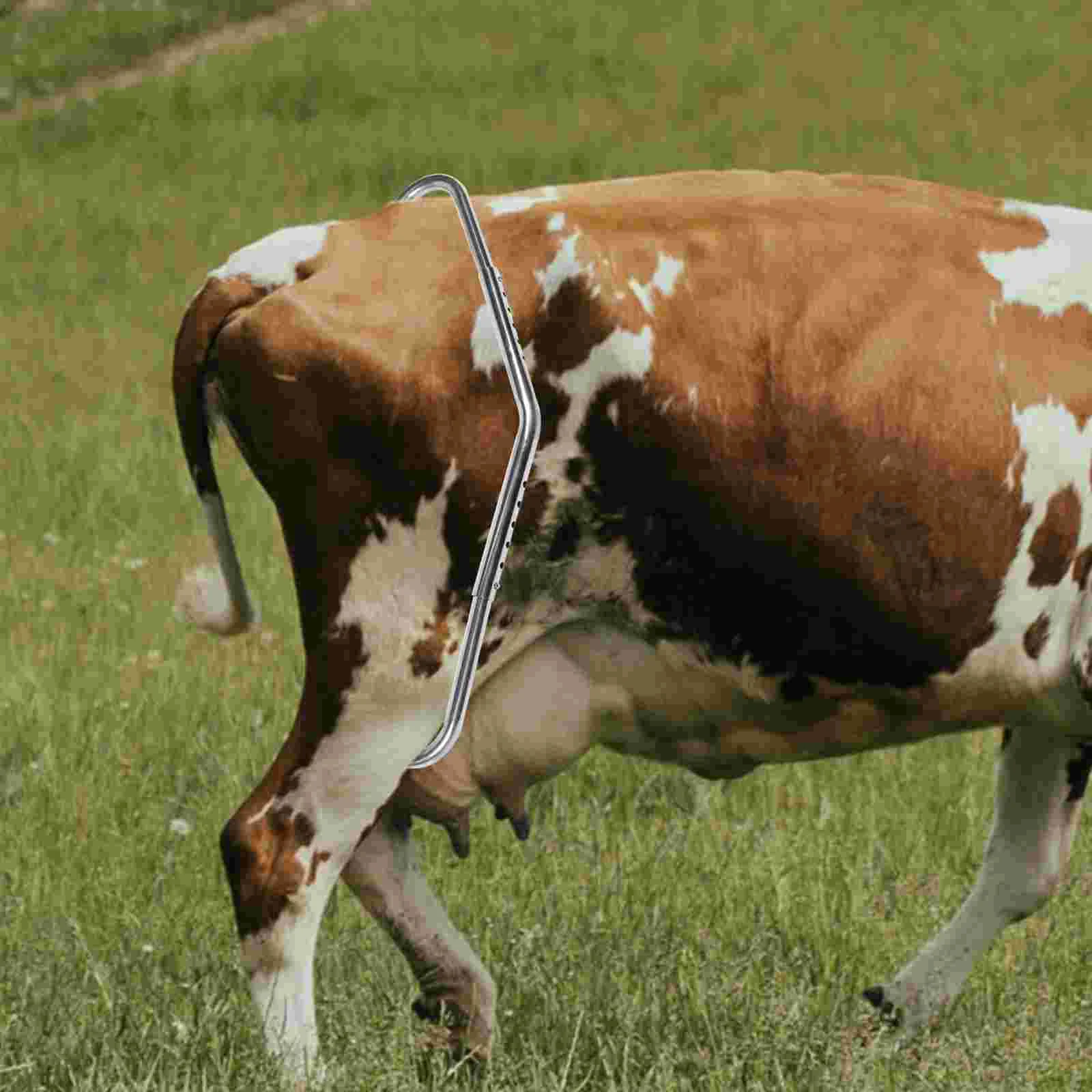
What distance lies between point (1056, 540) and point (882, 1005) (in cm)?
104

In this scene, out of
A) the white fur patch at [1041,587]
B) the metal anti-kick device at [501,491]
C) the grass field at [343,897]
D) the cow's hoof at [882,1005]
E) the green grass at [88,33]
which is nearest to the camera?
the metal anti-kick device at [501,491]

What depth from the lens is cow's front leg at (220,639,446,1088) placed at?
3.71 metres

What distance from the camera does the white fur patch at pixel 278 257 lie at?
384 cm

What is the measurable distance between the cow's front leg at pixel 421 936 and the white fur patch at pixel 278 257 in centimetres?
95

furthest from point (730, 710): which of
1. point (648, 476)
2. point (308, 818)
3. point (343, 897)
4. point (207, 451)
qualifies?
point (343, 897)

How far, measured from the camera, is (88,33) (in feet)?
73.9

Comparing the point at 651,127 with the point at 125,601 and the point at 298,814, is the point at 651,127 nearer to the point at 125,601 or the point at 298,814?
the point at 125,601

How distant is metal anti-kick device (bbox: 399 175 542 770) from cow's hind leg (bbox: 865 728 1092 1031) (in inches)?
46.5

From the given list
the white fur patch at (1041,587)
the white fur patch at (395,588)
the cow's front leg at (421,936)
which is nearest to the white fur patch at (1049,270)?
the white fur patch at (1041,587)

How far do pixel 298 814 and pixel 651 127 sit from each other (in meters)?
15.3

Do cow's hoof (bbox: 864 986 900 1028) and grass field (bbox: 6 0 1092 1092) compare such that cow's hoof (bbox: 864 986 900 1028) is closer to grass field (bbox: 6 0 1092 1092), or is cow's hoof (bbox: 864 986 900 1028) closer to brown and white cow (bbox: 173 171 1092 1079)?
grass field (bbox: 6 0 1092 1092)

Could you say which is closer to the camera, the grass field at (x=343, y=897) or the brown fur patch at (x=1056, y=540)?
the brown fur patch at (x=1056, y=540)

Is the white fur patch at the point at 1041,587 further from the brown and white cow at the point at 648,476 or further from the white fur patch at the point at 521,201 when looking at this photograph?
the white fur patch at the point at 521,201

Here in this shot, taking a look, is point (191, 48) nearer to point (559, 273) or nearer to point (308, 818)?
point (559, 273)
